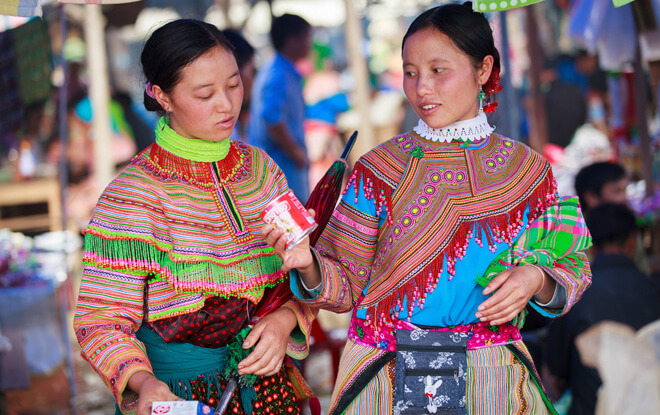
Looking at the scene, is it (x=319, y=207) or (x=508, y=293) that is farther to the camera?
(x=319, y=207)

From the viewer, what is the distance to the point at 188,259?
76.6 inches

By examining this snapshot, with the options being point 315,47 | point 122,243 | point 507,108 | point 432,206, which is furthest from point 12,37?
point 315,47

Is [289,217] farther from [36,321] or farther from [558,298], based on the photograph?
[36,321]

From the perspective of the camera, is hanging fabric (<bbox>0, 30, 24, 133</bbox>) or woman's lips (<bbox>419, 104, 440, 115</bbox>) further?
hanging fabric (<bbox>0, 30, 24, 133</bbox>)

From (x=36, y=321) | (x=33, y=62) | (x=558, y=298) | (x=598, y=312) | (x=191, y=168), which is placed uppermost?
(x=33, y=62)

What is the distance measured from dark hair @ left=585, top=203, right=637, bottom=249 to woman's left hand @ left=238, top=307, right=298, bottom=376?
7.81 ft

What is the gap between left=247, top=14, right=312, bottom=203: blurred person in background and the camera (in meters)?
5.05

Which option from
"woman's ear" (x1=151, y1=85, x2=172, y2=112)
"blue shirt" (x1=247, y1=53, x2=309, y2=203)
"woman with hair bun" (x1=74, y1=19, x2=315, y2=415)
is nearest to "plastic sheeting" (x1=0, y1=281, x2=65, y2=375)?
"blue shirt" (x1=247, y1=53, x2=309, y2=203)

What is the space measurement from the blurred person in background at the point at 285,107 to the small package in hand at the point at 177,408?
131 inches

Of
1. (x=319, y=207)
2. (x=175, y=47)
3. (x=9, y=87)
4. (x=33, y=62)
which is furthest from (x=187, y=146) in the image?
(x=9, y=87)

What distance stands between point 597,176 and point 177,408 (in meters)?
3.49

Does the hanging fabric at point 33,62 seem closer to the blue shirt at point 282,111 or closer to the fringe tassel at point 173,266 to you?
the blue shirt at point 282,111

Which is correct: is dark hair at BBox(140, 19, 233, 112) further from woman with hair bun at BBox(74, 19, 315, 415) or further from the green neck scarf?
the green neck scarf

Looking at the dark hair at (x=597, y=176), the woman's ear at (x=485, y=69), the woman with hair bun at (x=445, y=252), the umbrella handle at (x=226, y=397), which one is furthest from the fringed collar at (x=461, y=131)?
the dark hair at (x=597, y=176)
